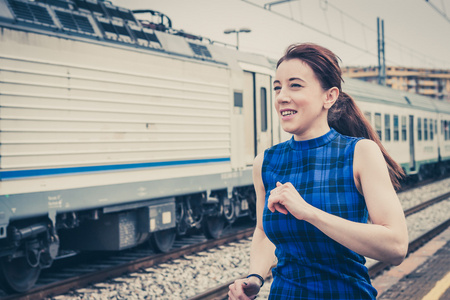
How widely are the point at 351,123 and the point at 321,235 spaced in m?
0.59

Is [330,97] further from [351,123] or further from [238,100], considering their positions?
[238,100]

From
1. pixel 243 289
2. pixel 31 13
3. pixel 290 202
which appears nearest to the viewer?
pixel 290 202

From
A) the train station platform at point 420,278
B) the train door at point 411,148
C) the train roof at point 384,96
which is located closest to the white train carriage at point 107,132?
the train station platform at point 420,278

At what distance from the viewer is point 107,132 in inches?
305

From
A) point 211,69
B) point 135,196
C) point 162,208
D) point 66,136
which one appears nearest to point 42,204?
point 66,136

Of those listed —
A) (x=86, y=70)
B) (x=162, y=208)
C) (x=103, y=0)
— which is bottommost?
(x=162, y=208)

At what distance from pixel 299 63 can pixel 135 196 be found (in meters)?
6.44

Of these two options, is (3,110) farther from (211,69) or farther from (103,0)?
(211,69)

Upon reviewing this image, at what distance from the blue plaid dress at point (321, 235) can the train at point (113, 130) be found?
16.4 ft

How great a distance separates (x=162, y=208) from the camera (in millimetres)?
8969

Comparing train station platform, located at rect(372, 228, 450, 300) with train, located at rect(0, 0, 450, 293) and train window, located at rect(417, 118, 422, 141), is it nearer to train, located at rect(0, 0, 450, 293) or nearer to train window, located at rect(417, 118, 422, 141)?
train, located at rect(0, 0, 450, 293)

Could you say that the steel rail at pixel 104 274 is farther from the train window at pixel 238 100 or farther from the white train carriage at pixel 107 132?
the train window at pixel 238 100

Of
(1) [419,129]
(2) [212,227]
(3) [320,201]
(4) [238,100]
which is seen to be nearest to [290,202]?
(3) [320,201]

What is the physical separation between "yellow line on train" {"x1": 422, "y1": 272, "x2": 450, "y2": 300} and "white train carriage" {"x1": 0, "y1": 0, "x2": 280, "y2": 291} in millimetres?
4184
